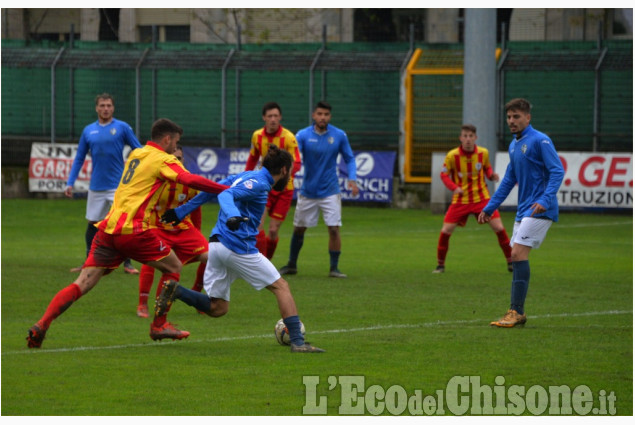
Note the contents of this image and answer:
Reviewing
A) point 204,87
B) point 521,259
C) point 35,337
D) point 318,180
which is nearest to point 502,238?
point 318,180

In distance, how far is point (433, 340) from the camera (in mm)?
10141

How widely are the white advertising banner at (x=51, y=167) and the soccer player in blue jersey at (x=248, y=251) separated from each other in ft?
64.5

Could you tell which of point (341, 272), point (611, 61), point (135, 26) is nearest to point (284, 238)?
point (341, 272)

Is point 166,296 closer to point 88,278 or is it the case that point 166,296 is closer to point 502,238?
point 88,278

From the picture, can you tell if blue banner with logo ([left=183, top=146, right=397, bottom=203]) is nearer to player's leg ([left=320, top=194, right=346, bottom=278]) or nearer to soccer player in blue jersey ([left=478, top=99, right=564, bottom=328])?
player's leg ([left=320, top=194, right=346, bottom=278])

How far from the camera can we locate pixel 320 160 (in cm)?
1534

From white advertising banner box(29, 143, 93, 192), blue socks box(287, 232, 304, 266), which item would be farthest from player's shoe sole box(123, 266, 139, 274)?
white advertising banner box(29, 143, 93, 192)

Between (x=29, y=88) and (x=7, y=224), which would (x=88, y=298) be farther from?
(x=29, y=88)

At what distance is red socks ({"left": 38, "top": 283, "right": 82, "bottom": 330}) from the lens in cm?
962

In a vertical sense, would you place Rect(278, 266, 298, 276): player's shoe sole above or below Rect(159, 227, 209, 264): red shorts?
below

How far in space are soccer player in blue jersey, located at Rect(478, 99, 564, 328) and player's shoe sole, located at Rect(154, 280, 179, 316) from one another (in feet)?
9.58

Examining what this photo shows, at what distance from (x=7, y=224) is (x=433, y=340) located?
1484 cm

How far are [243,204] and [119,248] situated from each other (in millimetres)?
1144

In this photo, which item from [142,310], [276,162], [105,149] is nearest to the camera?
[276,162]
